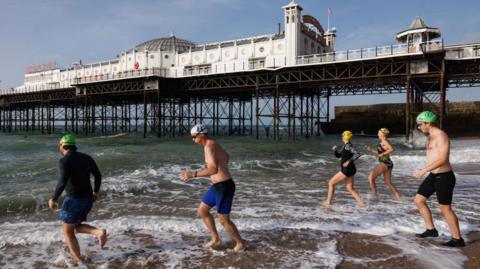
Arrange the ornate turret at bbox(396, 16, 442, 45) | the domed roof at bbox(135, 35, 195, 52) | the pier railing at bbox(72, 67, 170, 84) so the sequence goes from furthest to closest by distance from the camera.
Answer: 1. the domed roof at bbox(135, 35, 195, 52)
2. the pier railing at bbox(72, 67, 170, 84)
3. the ornate turret at bbox(396, 16, 442, 45)

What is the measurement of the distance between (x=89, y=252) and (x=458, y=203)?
7.50 metres

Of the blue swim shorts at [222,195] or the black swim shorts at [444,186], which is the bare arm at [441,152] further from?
the blue swim shorts at [222,195]

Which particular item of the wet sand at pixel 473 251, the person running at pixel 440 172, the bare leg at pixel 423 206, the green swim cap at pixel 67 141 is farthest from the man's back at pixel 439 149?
the green swim cap at pixel 67 141

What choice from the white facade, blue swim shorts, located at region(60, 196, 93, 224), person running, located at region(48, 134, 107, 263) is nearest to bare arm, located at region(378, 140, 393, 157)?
person running, located at region(48, 134, 107, 263)

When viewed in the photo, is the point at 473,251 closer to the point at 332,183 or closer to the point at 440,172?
the point at 440,172

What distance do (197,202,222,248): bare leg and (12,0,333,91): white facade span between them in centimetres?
2656

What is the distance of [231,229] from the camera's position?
16.9 ft

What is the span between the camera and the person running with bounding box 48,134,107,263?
4.60 meters

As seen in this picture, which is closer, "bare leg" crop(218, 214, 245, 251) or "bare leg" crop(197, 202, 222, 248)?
"bare leg" crop(218, 214, 245, 251)

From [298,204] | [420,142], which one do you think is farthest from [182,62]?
[298,204]

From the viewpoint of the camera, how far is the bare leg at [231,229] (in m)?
5.08

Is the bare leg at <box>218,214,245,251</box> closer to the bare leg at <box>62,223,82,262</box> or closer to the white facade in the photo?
the bare leg at <box>62,223,82,262</box>

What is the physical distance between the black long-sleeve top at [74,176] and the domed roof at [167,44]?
134 ft

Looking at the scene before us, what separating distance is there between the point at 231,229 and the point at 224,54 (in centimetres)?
3456
